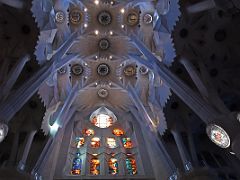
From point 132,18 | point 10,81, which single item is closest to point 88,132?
point 132,18

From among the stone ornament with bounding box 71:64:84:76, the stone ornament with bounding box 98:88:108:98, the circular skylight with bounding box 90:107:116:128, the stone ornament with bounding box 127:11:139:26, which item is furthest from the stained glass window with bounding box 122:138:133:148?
the stone ornament with bounding box 127:11:139:26

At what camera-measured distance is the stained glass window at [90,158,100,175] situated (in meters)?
14.9

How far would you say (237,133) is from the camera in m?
9.51

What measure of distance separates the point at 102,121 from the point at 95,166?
4177 millimetres

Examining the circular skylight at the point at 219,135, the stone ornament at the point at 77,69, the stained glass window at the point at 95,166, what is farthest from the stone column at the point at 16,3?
the circular skylight at the point at 219,135

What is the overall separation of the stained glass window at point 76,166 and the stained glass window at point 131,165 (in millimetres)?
2508

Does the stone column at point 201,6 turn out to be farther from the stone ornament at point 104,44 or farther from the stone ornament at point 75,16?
the stone ornament at point 75,16

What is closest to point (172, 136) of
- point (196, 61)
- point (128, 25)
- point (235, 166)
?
point (235, 166)

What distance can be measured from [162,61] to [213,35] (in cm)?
286

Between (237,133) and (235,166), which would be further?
(235,166)

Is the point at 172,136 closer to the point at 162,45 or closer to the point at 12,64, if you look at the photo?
the point at 162,45

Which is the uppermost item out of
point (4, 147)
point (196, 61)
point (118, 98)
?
point (118, 98)

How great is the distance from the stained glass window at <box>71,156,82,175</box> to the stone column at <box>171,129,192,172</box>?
5.15m

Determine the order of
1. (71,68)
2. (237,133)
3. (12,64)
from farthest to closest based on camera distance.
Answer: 1. (71,68)
2. (12,64)
3. (237,133)
